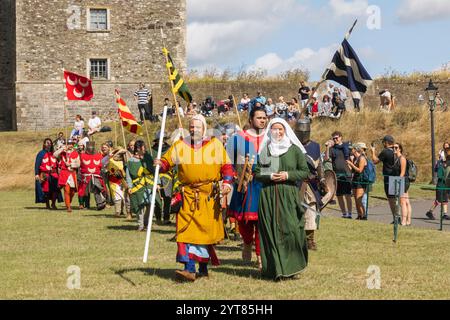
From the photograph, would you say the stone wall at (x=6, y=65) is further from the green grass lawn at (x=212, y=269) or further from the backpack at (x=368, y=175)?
the backpack at (x=368, y=175)

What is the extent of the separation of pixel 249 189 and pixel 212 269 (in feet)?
3.72

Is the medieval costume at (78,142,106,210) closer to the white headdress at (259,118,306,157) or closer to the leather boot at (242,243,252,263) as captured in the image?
the leather boot at (242,243,252,263)

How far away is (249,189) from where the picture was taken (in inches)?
471

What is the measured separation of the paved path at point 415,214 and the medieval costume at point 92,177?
223 inches

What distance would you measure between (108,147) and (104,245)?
28.3 ft

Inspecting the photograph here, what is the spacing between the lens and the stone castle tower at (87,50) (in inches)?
1772

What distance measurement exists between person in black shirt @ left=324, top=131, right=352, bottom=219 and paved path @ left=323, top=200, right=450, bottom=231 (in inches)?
20.5

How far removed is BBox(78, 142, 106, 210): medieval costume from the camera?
76.3ft

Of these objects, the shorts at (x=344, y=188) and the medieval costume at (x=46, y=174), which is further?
the medieval costume at (x=46, y=174)

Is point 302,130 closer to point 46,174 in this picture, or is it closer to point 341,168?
point 341,168

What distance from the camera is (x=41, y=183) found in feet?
78.8

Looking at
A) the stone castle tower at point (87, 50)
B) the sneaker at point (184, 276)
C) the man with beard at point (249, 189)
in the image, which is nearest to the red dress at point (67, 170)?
the man with beard at point (249, 189)
